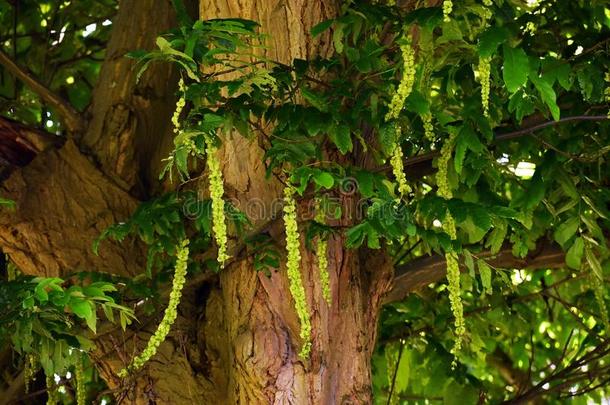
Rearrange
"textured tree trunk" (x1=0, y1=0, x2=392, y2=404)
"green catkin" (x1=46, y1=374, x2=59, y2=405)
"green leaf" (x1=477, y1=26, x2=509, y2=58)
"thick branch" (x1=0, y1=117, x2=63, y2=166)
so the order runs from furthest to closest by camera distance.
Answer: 1. "thick branch" (x1=0, y1=117, x2=63, y2=166)
2. "green catkin" (x1=46, y1=374, x2=59, y2=405)
3. "textured tree trunk" (x1=0, y1=0, x2=392, y2=404)
4. "green leaf" (x1=477, y1=26, x2=509, y2=58)

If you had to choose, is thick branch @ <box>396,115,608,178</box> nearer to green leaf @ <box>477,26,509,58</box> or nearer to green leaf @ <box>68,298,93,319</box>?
green leaf @ <box>477,26,509,58</box>

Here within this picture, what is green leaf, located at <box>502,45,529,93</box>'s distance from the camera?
7.52 feet

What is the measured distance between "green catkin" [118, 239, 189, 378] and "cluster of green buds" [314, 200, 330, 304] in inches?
14.1

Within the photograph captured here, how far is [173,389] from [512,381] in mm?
2600

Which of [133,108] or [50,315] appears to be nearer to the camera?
[50,315]

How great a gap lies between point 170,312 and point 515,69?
106 cm

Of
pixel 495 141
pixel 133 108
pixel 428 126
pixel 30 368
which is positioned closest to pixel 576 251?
pixel 495 141

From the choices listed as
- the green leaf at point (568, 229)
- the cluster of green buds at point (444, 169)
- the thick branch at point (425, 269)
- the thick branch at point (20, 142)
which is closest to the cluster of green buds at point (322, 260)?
the cluster of green buds at point (444, 169)

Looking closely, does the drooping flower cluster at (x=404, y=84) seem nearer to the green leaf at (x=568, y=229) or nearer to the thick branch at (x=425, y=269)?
the green leaf at (x=568, y=229)

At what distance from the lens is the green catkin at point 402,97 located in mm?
2428

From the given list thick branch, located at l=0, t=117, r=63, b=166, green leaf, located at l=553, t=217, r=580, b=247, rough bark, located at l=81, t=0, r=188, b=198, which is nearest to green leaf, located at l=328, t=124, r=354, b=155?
green leaf, located at l=553, t=217, r=580, b=247

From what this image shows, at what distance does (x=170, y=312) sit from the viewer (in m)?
2.68

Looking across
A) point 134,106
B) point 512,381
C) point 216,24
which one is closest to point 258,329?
point 216,24

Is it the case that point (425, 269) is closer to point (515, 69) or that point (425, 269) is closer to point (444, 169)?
point (444, 169)
